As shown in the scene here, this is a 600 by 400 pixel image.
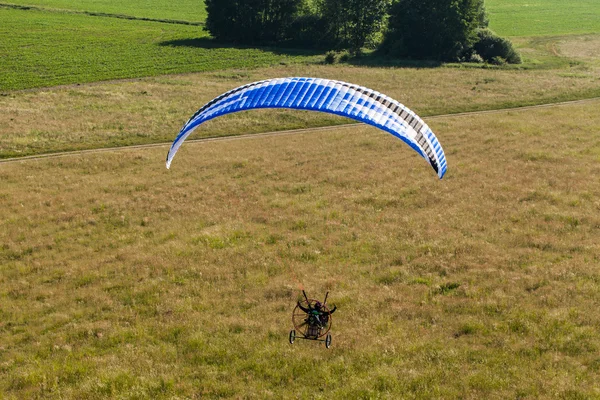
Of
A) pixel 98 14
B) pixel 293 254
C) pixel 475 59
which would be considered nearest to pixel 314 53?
pixel 475 59

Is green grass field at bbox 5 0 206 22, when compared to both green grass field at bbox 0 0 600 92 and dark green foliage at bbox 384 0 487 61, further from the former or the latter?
dark green foliage at bbox 384 0 487 61

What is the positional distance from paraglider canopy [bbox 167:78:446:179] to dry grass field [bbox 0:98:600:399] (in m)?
5.72

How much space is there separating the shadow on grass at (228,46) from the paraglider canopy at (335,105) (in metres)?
61.0

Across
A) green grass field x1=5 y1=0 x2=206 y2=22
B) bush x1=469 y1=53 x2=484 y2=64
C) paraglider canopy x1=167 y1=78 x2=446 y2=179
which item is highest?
green grass field x1=5 y1=0 x2=206 y2=22

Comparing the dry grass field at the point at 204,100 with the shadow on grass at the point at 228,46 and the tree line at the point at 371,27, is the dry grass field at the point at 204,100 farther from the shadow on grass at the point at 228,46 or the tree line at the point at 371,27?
the shadow on grass at the point at 228,46

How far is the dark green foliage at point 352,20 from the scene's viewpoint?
78562 mm

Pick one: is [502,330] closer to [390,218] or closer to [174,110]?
[390,218]

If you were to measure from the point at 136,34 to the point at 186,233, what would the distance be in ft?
212

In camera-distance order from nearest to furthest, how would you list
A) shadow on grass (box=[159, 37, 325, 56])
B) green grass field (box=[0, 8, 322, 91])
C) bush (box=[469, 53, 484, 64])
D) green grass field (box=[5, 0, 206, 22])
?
green grass field (box=[0, 8, 322, 91]) < bush (box=[469, 53, 484, 64]) < shadow on grass (box=[159, 37, 325, 56]) < green grass field (box=[5, 0, 206, 22])

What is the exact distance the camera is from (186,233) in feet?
89.7

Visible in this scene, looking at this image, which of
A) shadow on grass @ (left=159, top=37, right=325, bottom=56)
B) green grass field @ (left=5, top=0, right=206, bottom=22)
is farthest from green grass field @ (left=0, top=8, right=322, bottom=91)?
green grass field @ (left=5, top=0, right=206, bottom=22)

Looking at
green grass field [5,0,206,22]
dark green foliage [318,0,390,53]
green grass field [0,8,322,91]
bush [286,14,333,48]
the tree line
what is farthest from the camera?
green grass field [5,0,206,22]

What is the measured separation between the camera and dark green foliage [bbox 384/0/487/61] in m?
71.2

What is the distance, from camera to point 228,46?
82312 millimetres
